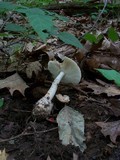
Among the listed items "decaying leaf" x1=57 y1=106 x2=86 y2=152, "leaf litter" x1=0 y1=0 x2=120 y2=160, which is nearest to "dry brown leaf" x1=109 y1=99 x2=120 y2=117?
"leaf litter" x1=0 y1=0 x2=120 y2=160

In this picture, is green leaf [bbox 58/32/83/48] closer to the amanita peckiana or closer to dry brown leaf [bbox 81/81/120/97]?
the amanita peckiana

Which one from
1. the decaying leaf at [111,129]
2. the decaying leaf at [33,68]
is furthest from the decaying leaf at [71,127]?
the decaying leaf at [33,68]

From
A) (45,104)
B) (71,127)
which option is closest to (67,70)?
(45,104)

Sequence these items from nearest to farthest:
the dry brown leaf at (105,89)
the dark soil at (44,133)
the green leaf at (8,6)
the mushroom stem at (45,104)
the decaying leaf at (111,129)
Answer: the dark soil at (44,133)
the decaying leaf at (111,129)
the mushroom stem at (45,104)
the green leaf at (8,6)
the dry brown leaf at (105,89)

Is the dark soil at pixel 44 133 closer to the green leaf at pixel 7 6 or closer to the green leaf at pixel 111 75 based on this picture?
the green leaf at pixel 111 75

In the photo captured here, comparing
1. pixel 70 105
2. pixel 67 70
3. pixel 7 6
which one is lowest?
pixel 70 105

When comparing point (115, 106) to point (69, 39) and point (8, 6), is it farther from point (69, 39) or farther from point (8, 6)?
point (8, 6)

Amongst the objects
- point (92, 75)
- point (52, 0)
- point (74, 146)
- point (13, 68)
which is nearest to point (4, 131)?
point (74, 146)
